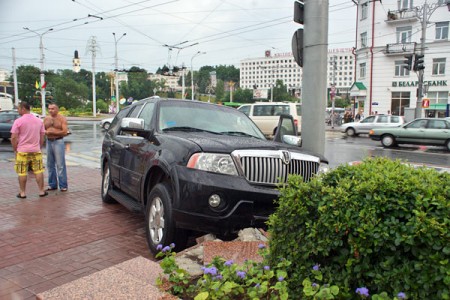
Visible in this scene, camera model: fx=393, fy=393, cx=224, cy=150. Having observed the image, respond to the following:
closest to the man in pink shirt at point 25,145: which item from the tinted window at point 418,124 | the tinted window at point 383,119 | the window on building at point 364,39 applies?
the tinted window at point 418,124

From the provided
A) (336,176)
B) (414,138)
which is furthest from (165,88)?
(336,176)

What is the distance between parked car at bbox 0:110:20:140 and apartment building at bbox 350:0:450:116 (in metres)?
33.9

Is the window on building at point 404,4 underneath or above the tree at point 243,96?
above

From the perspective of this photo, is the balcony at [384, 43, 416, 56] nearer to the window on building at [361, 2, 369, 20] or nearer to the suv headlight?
the window on building at [361, 2, 369, 20]

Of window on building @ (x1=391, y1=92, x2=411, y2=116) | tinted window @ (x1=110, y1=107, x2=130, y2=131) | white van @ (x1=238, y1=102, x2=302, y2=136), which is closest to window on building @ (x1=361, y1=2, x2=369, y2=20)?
window on building @ (x1=391, y1=92, x2=411, y2=116)

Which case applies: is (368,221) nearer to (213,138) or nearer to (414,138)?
(213,138)

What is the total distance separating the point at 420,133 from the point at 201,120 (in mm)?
16960

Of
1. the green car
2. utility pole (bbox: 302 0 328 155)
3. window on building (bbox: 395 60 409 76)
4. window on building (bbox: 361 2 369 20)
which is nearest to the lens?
utility pole (bbox: 302 0 328 155)

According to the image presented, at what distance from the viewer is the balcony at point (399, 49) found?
3966cm

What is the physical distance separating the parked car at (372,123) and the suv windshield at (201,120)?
70.5 ft

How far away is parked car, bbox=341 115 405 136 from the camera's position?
25250mm

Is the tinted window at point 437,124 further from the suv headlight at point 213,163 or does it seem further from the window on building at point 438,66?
the window on building at point 438,66

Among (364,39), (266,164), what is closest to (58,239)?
(266,164)

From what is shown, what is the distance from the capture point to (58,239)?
491 centimetres
